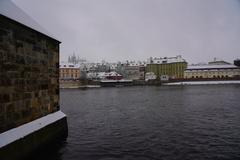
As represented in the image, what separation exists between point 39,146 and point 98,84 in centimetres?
9467

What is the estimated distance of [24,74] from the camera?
6664 mm

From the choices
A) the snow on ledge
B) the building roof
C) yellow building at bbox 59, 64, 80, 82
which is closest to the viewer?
the snow on ledge

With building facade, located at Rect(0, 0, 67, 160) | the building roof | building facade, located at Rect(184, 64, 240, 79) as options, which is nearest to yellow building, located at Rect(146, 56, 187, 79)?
the building roof

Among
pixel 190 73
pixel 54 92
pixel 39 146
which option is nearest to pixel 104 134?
pixel 54 92

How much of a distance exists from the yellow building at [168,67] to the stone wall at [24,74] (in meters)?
109

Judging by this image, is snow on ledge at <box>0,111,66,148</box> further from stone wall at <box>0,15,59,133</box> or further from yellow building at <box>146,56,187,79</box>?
yellow building at <box>146,56,187,79</box>

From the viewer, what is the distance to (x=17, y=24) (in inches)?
245

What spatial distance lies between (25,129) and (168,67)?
116212mm

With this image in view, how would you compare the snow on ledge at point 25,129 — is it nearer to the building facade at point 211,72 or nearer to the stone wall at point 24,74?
the stone wall at point 24,74

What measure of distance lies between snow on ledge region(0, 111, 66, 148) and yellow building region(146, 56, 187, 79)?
360 feet

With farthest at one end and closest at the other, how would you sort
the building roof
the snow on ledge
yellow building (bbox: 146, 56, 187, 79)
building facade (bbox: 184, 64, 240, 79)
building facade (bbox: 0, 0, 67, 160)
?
the building roof, yellow building (bbox: 146, 56, 187, 79), building facade (bbox: 184, 64, 240, 79), building facade (bbox: 0, 0, 67, 160), the snow on ledge

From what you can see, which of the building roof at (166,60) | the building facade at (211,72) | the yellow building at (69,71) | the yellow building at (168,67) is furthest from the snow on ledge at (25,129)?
the building roof at (166,60)

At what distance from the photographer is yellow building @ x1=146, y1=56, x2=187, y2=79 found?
115 metres

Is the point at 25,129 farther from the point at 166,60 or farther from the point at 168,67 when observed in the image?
the point at 166,60
